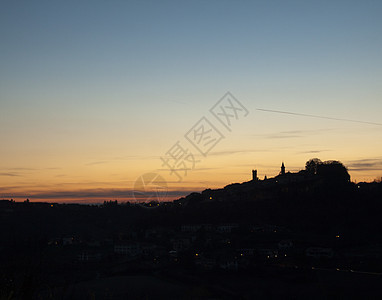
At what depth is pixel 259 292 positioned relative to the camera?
101 ft

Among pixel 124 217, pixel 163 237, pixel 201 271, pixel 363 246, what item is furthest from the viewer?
pixel 124 217

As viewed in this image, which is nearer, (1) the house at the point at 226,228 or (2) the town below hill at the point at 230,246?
(2) the town below hill at the point at 230,246

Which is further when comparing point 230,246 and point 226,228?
point 226,228

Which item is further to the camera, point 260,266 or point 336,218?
point 336,218

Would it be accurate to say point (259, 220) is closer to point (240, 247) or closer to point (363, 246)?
point (240, 247)

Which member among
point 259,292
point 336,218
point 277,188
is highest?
point 277,188

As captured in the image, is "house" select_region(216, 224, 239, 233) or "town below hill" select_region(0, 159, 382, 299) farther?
"house" select_region(216, 224, 239, 233)

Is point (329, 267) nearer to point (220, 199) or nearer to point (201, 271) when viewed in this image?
point (201, 271)

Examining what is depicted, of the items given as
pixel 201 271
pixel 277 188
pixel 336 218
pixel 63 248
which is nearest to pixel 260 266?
pixel 201 271

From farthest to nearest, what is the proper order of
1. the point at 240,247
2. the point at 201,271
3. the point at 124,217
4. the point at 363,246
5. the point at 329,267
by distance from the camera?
the point at 124,217 < the point at 240,247 < the point at 363,246 < the point at 201,271 < the point at 329,267

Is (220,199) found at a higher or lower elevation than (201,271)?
higher

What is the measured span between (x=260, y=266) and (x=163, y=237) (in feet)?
75.4

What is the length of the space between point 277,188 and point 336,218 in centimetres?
2177

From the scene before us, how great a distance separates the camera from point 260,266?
3794 cm
